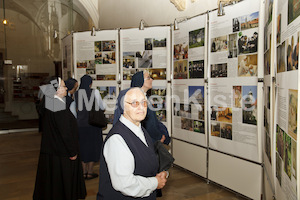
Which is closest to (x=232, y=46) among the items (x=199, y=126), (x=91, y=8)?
(x=199, y=126)

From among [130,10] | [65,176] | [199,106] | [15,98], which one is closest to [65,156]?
[65,176]

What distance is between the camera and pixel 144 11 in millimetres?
6770

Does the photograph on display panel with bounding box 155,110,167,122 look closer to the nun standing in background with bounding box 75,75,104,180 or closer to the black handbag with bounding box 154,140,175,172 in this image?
the nun standing in background with bounding box 75,75,104,180

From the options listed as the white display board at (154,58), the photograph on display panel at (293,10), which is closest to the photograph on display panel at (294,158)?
the photograph on display panel at (293,10)

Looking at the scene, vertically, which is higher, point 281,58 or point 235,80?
point 281,58

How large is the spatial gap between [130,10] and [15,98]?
227 inches

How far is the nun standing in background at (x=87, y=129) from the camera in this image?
4.38 metres

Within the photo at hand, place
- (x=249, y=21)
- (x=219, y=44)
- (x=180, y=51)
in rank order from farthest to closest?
(x=180, y=51), (x=219, y=44), (x=249, y=21)

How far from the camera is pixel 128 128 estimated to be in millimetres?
1786

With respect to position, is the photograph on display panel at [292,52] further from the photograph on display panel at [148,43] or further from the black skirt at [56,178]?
the photograph on display panel at [148,43]

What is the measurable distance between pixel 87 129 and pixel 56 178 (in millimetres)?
1335

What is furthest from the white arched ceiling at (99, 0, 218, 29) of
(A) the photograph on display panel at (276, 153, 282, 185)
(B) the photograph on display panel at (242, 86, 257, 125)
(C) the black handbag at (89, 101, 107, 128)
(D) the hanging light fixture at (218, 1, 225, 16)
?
(A) the photograph on display panel at (276, 153, 282, 185)

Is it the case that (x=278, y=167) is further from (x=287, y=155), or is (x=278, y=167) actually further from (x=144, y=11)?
(x=144, y=11)

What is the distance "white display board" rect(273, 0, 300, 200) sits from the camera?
1630 millimetres
